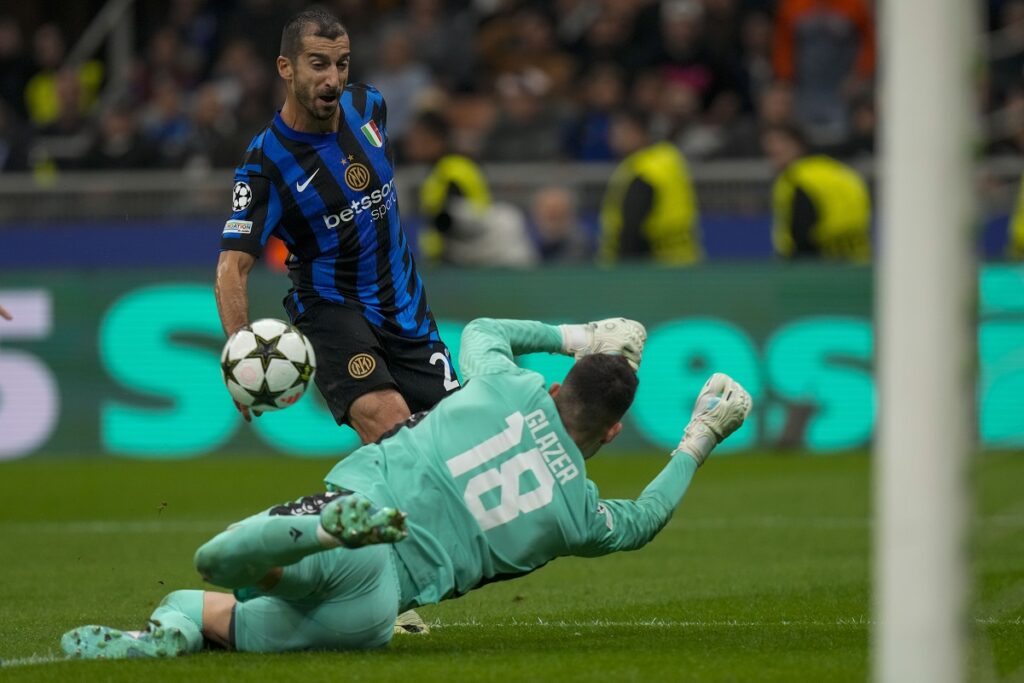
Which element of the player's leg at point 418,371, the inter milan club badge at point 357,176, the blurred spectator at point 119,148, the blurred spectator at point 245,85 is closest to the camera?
the inter milan club badge at point 357,176

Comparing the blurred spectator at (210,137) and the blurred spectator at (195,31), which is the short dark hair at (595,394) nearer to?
the blurred spectator at (210,137)

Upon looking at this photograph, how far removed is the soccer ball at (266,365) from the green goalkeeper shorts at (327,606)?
0.79 m

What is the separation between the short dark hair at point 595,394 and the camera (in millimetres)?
5980

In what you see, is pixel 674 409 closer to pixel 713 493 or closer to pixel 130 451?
pixel 713 493

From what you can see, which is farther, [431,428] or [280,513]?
[431,428]

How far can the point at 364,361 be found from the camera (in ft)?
25.0

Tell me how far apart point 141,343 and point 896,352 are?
1179 centimetres

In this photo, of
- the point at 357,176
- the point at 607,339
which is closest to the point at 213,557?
the point at 607,339

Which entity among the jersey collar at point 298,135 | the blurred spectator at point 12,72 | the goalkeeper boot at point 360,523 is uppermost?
the blurred spectator at point 12,72

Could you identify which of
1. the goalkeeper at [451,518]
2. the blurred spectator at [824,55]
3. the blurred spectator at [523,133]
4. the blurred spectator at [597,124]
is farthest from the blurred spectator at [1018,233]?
the goalkeeper at [451,518]

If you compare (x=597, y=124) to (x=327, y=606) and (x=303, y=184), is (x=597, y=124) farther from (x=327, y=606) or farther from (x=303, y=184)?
(x=327, y=606)

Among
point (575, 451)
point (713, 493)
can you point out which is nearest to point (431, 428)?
point (575, 451)

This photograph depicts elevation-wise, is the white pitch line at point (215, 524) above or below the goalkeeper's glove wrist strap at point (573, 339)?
below

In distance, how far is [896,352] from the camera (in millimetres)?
4387
